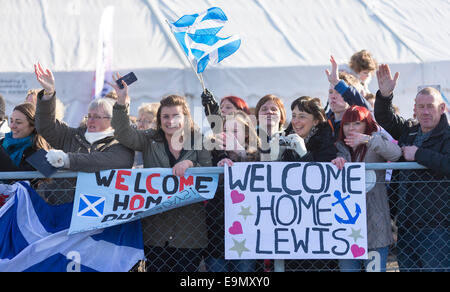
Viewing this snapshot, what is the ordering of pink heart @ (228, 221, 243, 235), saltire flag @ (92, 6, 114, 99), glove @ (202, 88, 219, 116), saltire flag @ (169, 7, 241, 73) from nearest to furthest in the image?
pink heart @ (228, 221, 243, 235) → glove @ (202, 88, 219, 116) → saltire flag @ (169, 7, 241, 73) → saltire flag @ (92, 6, 114, 99)

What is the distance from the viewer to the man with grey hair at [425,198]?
13.3ft

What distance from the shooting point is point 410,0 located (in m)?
9.90

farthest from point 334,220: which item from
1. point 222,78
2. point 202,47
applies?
point 222,78

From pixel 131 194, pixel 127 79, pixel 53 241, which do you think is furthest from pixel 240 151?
pixel 53 241

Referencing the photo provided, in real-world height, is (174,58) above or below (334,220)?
above

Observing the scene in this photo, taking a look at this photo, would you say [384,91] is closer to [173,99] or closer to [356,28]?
[173,99]

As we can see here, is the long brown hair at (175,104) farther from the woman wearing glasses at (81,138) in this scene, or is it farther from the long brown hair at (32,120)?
the long brown hair at (32,120)

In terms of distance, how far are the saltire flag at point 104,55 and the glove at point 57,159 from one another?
4.46 m

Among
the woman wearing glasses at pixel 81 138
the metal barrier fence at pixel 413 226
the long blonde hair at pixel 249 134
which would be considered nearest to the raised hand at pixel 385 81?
the metal barrier fence at pixel 413 226

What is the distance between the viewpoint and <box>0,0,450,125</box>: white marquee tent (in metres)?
8.51

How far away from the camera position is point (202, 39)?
4.82 meters

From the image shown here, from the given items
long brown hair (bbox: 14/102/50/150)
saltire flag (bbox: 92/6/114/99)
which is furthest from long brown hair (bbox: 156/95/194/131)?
saltire flag (bbox: 92/6/114/99)

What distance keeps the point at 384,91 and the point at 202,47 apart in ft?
5.02

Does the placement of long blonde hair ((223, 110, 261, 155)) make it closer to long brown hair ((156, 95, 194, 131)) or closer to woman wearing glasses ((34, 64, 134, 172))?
long brown hair ((156, 95, 194, 131))
